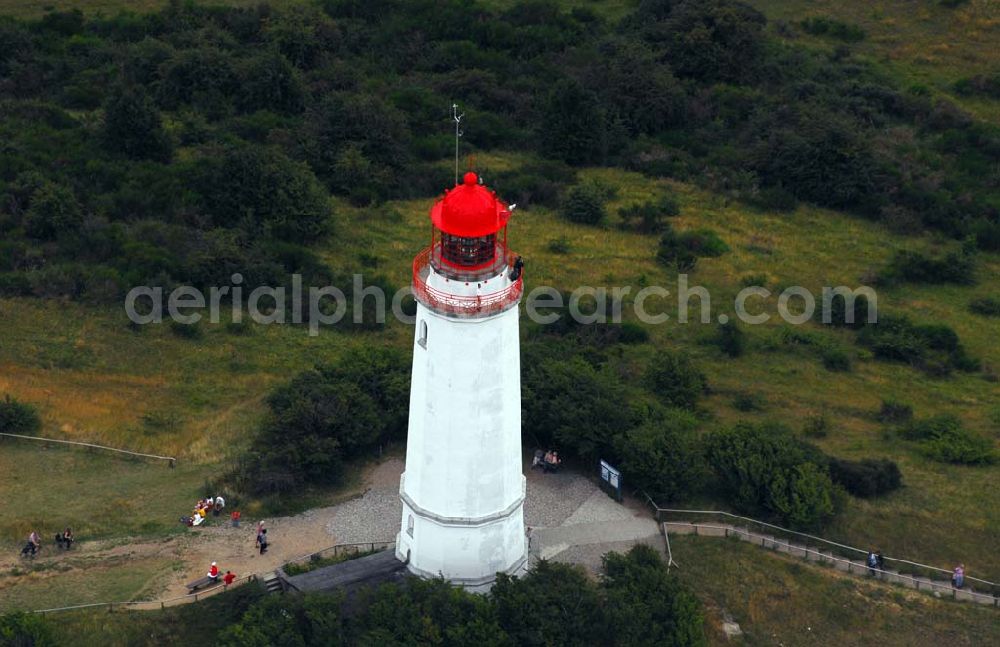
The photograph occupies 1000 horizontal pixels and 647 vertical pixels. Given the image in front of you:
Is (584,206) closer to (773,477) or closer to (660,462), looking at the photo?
(660,462)

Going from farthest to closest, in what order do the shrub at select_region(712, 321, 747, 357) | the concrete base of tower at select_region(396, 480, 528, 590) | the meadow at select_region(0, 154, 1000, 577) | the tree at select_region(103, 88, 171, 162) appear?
1. the tree at select_region(103, 88, 171, 162)
2. the shrub at select_region(712, 321, 747, 357)
3. the meadow at select_region(0, 154, 1000, 577)
4. the concrete base of tower at select_region(396, 480, 528, 590)

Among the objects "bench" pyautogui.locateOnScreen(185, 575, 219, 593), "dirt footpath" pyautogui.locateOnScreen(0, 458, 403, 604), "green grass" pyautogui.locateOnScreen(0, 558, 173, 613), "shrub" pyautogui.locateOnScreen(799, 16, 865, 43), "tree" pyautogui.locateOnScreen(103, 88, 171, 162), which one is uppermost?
"shrub" pyautogui.locateOnScreen(799, 16, 865, 43)

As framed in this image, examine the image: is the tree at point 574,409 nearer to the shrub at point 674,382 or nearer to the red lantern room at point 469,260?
the shrub at point 674,382

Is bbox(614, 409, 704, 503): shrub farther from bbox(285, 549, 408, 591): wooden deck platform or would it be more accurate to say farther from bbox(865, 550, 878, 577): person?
bbox(285, 549, 408, 591): wooden deck platform

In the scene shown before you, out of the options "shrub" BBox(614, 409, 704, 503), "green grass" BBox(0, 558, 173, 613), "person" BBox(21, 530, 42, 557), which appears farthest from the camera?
"shrub" BBox(614, 409, 704, 503)

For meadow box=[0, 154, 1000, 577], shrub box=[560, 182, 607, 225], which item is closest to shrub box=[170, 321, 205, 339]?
meadow box=[0, 154, 1000, 577]

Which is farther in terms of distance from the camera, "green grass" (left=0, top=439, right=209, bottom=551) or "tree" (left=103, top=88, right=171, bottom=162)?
"tree" (left=103, top=88, right=171, bottom=162)

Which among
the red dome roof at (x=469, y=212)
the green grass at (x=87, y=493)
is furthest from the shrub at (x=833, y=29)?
the red dome roof at (x=469, y=212)
